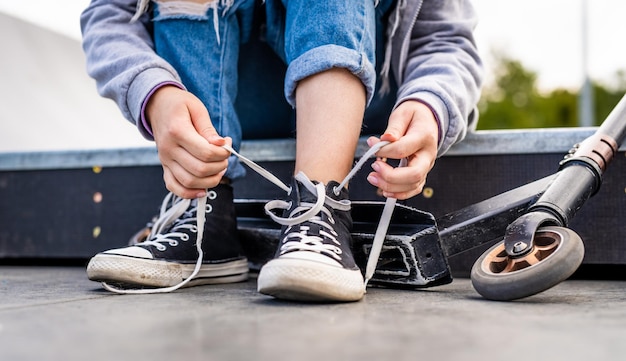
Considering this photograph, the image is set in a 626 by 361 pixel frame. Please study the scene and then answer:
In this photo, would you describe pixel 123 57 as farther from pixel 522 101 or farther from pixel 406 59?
pixel 522 101

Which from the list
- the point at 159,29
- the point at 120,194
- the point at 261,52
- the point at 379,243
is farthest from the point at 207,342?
the point at 120,194

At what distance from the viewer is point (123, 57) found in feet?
3.70

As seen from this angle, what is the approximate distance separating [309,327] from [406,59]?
2.45 feet

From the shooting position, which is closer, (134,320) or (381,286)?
(134,320)

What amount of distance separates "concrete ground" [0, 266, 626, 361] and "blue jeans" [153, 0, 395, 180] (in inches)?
14.2

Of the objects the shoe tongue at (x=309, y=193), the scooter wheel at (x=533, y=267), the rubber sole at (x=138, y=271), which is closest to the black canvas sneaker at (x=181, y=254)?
the rubber sole at (x=138, y=271)

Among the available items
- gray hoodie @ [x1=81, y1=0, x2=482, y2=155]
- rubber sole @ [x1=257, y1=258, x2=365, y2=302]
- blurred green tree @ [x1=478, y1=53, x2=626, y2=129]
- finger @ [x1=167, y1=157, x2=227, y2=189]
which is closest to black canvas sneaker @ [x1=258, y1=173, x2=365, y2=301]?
rubber sole @ [x1=257, y1=258, x2=365, y2=302]

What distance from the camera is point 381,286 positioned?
1075 millimetres

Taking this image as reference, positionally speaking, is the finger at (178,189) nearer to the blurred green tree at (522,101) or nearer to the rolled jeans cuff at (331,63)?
the rolled jeans cuff at (331,63)

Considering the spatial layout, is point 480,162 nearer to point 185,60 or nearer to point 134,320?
point 185,60

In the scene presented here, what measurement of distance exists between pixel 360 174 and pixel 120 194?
665mm

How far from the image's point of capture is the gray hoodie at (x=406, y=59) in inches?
41.7

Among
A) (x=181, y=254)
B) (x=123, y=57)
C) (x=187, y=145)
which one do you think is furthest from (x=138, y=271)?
(x=123, y=57)

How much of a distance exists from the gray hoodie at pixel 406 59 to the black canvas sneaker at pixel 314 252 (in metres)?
0.22
